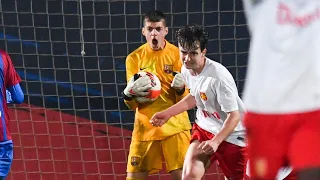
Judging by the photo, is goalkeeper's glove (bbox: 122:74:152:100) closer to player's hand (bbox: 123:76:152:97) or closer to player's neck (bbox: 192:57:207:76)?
player's hand (bbox: 123:76:152:97)

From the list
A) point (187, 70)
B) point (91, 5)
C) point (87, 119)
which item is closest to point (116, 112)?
point (87, 119)

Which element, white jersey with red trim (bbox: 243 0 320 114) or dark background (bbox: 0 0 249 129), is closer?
white jersey with red trim (bbox: 243 0 320 114)

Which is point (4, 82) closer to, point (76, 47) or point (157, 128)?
point (157, 128)

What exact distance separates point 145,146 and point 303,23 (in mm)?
3005

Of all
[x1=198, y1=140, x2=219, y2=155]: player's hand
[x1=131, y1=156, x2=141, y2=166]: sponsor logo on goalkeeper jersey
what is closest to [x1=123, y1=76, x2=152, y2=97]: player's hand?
[x1=131, y1=156, x2=141, y2=166]: sponsor logo on goalkeeper jersey

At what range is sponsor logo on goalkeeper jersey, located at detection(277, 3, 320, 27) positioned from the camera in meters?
2.25

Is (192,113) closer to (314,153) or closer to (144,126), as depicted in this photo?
(144,126)

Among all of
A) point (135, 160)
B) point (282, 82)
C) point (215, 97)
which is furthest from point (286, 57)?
point (135, 160)

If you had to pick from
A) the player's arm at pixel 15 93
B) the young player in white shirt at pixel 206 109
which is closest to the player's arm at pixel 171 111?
the young player in white shirt at pixel 206 109

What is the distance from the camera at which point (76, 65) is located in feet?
20.1

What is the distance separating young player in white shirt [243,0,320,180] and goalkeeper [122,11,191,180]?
9.13ft

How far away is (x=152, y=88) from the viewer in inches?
194

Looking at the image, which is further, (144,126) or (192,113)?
(192,113)

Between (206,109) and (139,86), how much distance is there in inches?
22.4
